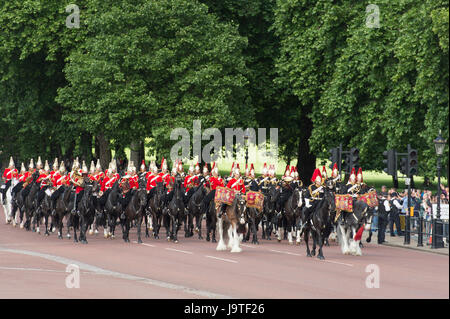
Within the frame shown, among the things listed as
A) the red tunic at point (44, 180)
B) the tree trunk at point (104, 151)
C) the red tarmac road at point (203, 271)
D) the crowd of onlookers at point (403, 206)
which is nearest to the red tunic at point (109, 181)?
the red tarmac road at point (203, 271)

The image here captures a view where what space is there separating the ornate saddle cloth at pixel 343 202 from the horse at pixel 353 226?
0.47 m

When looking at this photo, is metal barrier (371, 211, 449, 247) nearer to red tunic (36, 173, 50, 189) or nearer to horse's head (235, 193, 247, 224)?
horse's head (235, 193, 247, 224)

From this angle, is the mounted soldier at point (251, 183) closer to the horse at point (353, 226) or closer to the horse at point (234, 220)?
the horse at point (234, 220)

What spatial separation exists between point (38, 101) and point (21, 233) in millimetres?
26573

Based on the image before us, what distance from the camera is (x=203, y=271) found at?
2309 centimetres

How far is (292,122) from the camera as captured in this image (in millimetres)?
60000

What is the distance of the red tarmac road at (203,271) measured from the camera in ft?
61.9

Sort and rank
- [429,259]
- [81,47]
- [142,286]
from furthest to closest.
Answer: [81,47], [429,259], [142,286]

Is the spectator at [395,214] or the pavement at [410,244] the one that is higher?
the spectator at [395,214]

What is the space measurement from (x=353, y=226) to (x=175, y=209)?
6778mm

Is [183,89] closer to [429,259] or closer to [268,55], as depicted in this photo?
[268,55]

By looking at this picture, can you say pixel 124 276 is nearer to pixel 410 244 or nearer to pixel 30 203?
pixel 410 244

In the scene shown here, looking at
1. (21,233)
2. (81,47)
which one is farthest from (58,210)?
(81,47)

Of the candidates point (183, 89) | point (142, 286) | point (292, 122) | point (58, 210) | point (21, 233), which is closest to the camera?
point (142, 286)
